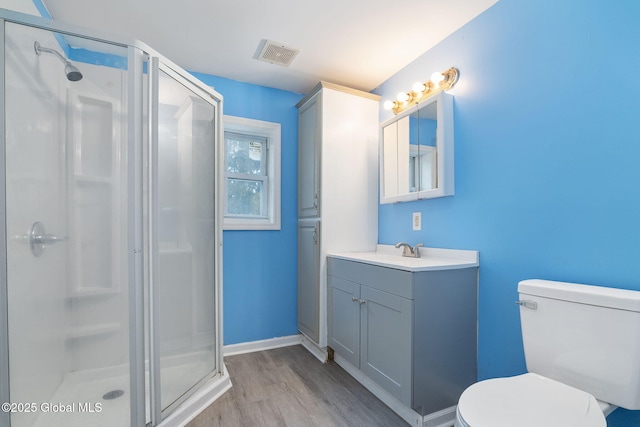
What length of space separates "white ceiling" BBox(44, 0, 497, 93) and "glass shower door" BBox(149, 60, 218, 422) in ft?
1.54

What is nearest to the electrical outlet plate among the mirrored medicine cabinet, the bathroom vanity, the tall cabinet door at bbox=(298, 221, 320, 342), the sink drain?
the mirrored medicine cabinet

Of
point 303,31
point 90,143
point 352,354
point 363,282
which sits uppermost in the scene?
point 303,31

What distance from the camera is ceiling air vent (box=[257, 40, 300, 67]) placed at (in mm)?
2021

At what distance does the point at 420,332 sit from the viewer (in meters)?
1.47

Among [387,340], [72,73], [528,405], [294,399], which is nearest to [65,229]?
[72,73]

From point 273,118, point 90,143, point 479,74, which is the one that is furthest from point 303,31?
point 90,143

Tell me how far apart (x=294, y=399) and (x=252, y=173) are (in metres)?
1.84

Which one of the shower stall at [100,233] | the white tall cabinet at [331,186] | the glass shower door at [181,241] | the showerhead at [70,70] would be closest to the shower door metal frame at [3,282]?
the shower stall at [100,233]

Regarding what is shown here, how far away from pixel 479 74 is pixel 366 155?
1.01m

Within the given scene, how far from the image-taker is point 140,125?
1.35 metres

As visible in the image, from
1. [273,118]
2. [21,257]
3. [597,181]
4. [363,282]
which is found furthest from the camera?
[273,118]

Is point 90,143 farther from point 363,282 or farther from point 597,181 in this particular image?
point 597,181

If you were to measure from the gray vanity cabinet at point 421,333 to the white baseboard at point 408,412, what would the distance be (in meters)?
0.04

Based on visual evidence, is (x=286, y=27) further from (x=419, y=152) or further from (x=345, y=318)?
(x=345, y=318)
